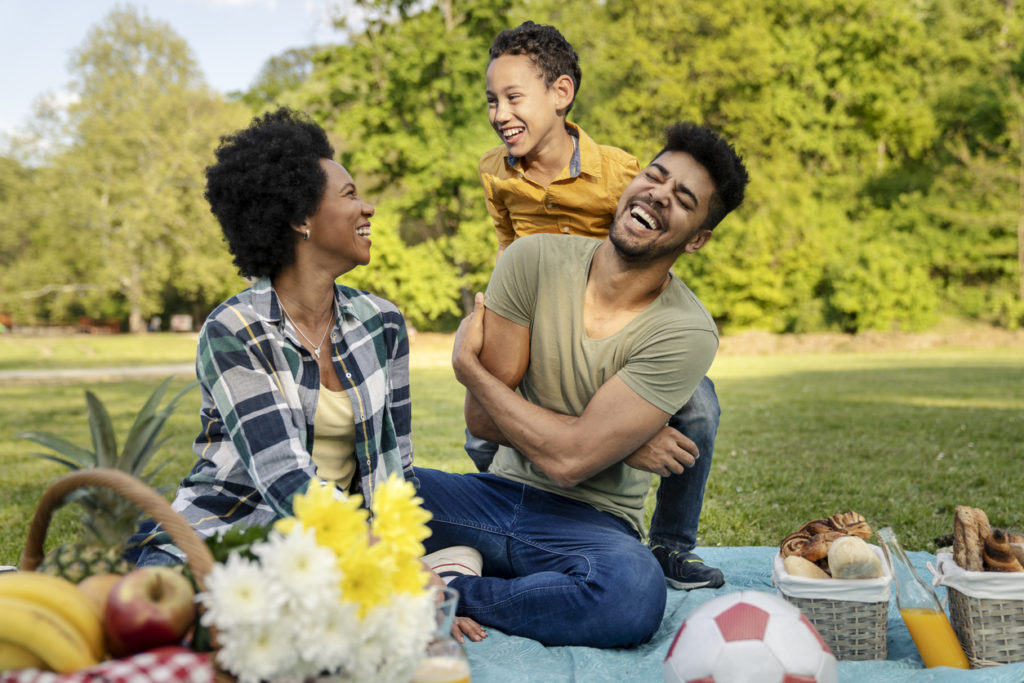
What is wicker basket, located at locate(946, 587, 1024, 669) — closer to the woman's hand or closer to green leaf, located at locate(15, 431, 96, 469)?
the woman's hand

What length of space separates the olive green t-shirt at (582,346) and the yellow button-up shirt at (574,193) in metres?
0.66

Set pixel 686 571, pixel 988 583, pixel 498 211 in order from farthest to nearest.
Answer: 1. pixel 498 211
2. pixel 686 571
3. pixel 988 583

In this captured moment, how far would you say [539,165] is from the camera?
4328 millimetres

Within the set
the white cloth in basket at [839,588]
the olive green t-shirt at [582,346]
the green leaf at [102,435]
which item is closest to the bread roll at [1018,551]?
the white cloth in basket at [839,588]

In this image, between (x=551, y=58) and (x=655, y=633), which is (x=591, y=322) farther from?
(x=551, y=58)

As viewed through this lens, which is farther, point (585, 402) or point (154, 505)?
point (585, 402)

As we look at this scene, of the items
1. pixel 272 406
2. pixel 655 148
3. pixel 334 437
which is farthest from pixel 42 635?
pixel 655 148

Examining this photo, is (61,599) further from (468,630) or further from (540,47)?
(540,47)

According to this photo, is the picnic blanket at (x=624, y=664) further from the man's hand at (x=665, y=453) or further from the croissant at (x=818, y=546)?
the man's hand at (x=665, y=453)

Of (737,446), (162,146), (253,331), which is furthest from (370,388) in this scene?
(162,146)

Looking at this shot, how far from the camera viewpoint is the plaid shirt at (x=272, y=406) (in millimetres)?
2639

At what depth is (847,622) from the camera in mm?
2928

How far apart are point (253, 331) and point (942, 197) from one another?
95.0ft

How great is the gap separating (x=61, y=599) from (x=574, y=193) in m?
3.06
